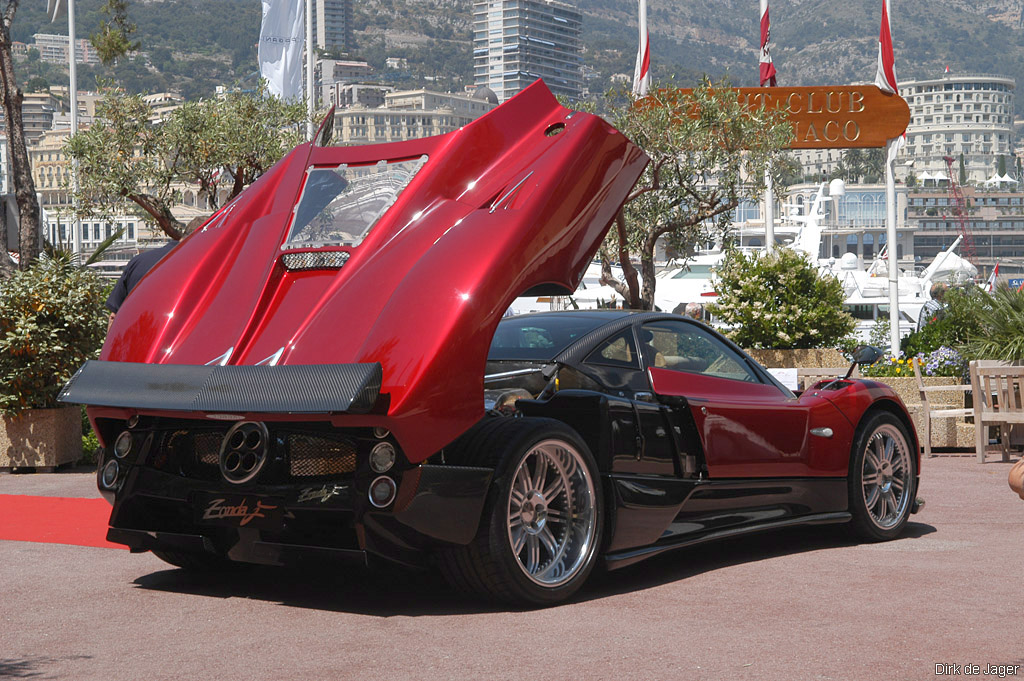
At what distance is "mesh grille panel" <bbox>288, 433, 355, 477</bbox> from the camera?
488cm

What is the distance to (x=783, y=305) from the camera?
1490cm

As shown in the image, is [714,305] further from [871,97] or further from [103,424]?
[103,424]

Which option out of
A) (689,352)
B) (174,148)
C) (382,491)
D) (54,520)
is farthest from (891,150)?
(382,491)

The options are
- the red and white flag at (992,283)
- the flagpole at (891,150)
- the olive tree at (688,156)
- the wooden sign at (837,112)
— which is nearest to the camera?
the red and white flag at (992,283)

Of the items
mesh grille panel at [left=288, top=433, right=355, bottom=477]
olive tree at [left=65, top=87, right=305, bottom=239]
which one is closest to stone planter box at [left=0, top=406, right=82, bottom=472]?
mesh grille panel at [left=288, top=433, right=355, bottom=477]

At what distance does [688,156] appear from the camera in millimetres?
19344

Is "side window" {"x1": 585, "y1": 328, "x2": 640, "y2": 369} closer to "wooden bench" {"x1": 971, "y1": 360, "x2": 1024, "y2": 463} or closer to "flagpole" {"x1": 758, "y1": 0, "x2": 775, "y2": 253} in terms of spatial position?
"wooden bench" {"x1": 971, "y1": 360, "x2": 1024, "y2": 463}

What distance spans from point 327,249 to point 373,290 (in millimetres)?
464

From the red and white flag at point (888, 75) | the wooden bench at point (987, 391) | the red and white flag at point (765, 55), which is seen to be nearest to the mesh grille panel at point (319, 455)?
the wooden bench at point (987, 391)

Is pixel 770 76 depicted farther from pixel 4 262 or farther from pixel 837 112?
pixel 4 262

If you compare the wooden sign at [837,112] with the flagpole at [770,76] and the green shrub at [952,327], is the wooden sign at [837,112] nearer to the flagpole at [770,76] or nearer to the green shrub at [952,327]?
the flagpole at [770,76]

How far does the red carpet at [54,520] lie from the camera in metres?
7.16

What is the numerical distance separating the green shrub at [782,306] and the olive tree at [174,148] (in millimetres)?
8730

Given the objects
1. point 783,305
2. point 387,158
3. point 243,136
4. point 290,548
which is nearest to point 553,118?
point 387,158
